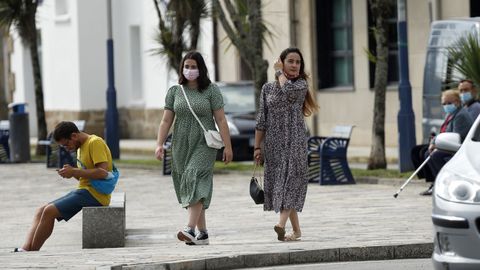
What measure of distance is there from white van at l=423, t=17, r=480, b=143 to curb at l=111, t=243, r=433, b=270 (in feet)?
32.3

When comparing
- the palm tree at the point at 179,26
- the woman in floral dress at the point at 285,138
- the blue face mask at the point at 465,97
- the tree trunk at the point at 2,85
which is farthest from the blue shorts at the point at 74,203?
the tree trunk at the point at 2,85

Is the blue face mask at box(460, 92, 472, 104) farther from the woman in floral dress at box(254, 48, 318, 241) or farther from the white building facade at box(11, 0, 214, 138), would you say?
the white building facade at box(11, 0, 214, 138)

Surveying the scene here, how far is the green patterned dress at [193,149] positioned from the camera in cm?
1465

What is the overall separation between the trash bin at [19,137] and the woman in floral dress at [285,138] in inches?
783

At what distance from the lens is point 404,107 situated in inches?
963

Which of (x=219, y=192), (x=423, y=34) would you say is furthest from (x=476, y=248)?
(x=423, y=34)

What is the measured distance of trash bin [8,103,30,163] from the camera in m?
34.2

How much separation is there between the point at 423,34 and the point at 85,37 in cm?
1408

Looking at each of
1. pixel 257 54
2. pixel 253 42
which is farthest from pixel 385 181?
pixel 253 42

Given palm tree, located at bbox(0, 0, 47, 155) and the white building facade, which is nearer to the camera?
palm tree, located at bbox(0, 0, 47, 155)

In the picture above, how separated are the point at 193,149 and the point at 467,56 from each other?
8.34 metres

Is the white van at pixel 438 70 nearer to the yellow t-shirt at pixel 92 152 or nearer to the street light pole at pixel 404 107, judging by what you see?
the street light pole at pixel 404 107

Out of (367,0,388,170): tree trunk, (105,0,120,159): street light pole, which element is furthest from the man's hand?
(105,0,120,159): street light pole

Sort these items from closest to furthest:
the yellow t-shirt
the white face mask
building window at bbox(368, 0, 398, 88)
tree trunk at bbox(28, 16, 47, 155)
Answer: the white face mask, the yellow t-shirt, building window at bbox(368, 0, 398, 88), tree trunk at bbox(28, 16, 47, 155)
